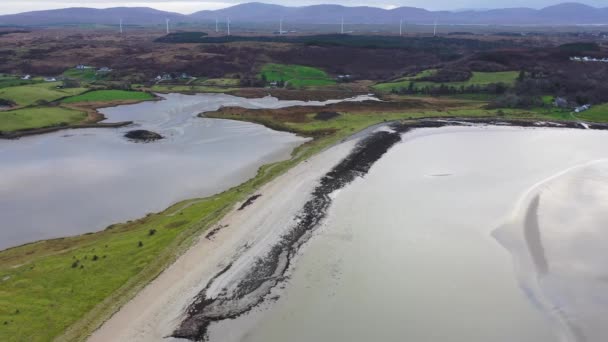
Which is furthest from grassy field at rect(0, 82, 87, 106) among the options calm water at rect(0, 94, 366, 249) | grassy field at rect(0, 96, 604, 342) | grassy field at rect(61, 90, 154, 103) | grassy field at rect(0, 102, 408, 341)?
grassy field at rect(0, 102, 408, 341)

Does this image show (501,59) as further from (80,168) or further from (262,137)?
(80,168)

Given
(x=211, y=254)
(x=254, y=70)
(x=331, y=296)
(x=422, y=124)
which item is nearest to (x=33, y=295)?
(x=211, y=254)

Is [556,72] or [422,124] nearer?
[422,124]

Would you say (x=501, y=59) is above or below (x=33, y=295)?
above

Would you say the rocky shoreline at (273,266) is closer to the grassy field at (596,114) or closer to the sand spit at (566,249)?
the sand spit at (566,249)

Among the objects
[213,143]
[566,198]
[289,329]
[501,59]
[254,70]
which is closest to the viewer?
[289,329]

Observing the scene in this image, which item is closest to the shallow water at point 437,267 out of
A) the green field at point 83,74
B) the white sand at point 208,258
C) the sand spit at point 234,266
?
the sand spit at point 234,266
